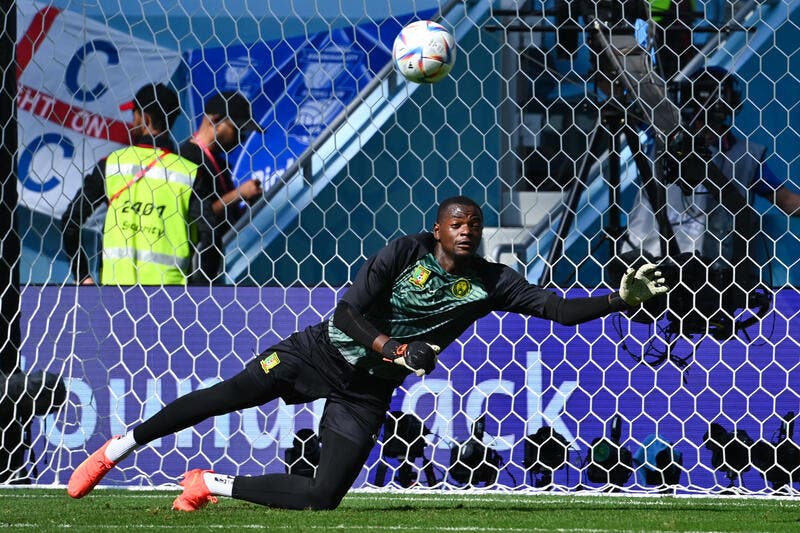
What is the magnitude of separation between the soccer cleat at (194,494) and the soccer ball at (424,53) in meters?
2.58

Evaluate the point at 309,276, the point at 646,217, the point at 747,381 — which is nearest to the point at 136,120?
the point at 309,276

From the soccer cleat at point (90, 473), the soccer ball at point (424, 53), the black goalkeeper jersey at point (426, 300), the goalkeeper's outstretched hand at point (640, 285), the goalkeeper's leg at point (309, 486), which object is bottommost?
the soccer cleat at point (90, 473)

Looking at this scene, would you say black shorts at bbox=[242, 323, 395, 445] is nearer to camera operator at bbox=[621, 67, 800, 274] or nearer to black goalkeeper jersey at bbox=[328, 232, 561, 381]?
black goalkeeper jersey at bbox=[328, 232, 561, 381]

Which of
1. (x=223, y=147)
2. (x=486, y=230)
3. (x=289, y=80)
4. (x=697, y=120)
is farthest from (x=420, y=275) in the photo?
(x=289, y=80)

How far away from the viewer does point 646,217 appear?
25.6ft

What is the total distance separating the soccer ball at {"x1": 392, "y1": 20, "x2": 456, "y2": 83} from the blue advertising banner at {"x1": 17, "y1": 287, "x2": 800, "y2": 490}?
54.1 inches

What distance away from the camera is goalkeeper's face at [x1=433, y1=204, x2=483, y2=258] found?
5.43m

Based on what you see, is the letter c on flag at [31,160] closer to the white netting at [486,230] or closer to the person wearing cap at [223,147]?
the white netting at [486,230]

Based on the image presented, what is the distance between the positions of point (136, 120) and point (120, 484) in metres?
2.48

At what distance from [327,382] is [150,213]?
280cm

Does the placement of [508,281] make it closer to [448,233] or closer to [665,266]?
[448,233]

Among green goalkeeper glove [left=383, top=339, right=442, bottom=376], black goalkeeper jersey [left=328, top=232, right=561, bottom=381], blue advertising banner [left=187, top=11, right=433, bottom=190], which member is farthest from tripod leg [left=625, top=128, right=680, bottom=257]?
green goalkeeper glove [left=383, top=339, right=442, bottom=376]

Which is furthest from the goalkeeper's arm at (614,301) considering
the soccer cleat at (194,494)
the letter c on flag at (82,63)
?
the letter c on flag at (82,63)

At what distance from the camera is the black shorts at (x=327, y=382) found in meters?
5.60
